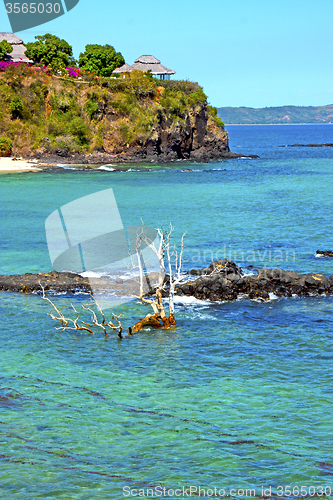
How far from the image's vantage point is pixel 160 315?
22812 millimetres

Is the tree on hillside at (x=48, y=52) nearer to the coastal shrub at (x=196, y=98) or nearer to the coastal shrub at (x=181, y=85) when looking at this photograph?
the coastal shrub at (x=181, y=85)

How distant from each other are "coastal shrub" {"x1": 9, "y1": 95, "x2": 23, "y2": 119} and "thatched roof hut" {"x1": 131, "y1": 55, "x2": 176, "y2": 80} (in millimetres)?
25636

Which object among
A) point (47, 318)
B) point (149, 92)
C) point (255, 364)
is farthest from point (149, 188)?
point (255, 364)

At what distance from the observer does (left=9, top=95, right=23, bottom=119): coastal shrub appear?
8906 centimetres

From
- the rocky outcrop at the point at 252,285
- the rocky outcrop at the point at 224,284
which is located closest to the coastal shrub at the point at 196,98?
the rocky outcrop at the point at 224,284

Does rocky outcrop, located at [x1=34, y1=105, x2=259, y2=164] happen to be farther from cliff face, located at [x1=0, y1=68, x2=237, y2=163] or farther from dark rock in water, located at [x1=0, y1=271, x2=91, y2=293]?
dark rock in water, located at [x1=0, y1=271, x2=91, y2=293]

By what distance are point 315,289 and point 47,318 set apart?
11958 millimetres

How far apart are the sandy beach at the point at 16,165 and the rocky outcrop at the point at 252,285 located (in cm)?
5573

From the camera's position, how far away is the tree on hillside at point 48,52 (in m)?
94.0

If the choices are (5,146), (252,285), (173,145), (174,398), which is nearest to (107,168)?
(5,146)

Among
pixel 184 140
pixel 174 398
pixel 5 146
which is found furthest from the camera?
pixel 184 140

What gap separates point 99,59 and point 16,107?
60.6 ft

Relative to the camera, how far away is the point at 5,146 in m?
87.4

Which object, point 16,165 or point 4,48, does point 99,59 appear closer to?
point 4,48
